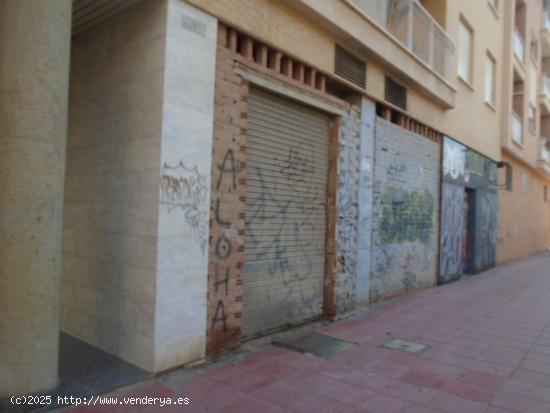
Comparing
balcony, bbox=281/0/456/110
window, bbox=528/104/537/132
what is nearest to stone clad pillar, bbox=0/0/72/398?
balcony, bbox=281/0/456/110

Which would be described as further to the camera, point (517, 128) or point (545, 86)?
point (545, 86)

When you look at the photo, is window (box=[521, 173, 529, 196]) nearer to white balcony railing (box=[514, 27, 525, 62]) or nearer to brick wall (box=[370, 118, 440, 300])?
white balcony railing (box=[514, 27, 525, 62])

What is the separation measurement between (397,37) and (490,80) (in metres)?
7.90

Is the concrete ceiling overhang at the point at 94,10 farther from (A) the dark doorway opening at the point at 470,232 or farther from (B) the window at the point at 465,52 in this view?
(A) the dark doorway opening at the point at 470,232

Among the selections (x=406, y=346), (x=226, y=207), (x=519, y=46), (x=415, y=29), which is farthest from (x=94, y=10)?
(x=519, y=46)

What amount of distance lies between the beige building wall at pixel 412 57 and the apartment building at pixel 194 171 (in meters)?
0.04

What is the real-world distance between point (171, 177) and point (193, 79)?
3.39 feet

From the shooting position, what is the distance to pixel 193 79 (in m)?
4.38

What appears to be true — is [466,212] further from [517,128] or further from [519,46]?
[519,46]

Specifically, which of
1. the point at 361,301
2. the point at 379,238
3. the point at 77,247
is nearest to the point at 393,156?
the point at 379,238

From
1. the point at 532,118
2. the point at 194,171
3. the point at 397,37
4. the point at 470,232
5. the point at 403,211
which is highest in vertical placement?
the point at 532,118

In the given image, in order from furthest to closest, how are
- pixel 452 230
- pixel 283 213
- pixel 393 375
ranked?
pixel 452 230 → pixel 283 213 → pixel 393 375

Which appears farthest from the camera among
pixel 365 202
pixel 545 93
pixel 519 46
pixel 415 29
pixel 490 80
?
pixel 545 93

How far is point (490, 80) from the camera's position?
14.4 m
